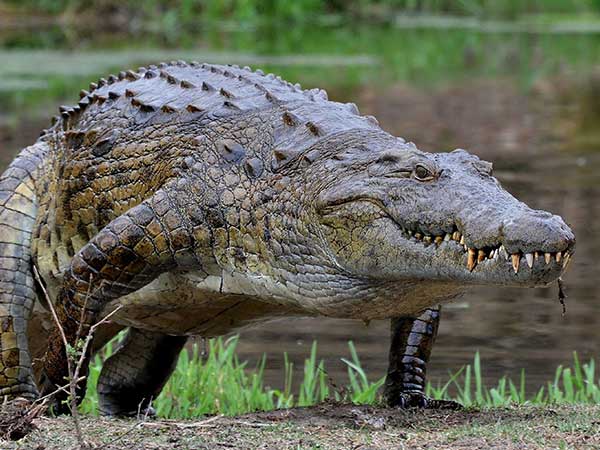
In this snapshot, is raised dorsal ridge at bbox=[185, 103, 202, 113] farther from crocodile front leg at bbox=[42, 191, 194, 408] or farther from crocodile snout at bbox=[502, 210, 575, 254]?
crocodile snout at bbox=[502, 210, 575, 254]

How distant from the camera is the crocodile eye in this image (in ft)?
12.2

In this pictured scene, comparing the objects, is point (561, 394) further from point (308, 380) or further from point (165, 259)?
point (165, 259)

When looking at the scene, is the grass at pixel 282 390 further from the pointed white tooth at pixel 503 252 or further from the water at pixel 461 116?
the pointed white tooth at pixel 503 252

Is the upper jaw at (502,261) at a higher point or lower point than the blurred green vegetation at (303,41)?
lower

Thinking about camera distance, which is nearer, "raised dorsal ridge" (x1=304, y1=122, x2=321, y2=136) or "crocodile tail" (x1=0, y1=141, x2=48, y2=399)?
"raised dorsal ridge" (x1=304, y1=122, x2=321, y2=136)

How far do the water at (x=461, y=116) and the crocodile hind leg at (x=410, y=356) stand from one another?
1553 mm

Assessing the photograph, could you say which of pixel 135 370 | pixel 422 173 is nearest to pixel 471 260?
pixel 422 173

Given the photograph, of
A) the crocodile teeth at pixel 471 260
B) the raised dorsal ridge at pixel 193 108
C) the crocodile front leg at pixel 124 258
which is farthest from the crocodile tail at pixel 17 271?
the crocodile teeth at pixel 471 260

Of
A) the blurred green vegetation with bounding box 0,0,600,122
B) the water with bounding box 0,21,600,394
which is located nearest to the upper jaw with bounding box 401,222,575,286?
the water with bounding box 0,21,600,394

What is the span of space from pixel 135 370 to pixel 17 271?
2.33 ft

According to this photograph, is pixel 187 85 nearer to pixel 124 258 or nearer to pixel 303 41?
pixel 124 258

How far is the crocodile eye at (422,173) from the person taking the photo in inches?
147

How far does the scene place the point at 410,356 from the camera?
15.1 feet

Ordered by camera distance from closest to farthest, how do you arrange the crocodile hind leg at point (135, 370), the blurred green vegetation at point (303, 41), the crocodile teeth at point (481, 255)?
the crocodile teeth at point (481, 255), the crocodile hind leg at point (135, 370), the blurred green vegetation at point (303, 41)
